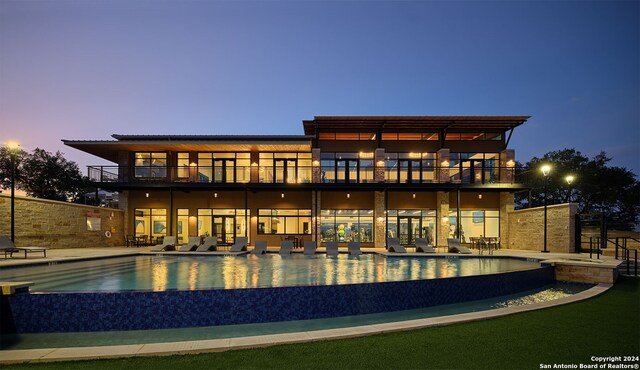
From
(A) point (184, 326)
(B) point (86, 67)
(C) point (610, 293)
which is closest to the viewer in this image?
(A) point (184, 326)

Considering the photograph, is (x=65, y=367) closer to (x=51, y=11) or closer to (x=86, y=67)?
(x=51, y=11)

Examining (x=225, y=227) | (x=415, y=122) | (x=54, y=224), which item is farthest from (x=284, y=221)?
(x=54, y=224)

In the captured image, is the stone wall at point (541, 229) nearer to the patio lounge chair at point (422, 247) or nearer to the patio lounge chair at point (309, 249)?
the patio lounge chair at point (422, 247)

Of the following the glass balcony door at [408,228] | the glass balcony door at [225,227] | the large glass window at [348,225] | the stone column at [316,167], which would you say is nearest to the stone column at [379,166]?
the large glass window at [348,225]

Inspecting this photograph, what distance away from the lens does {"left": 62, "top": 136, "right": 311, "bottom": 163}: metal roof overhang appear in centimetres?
2111

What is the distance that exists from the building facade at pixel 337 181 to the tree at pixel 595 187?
1452 cm

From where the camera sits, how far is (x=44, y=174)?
122 feet

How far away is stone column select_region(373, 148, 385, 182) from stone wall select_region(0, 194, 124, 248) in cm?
1548

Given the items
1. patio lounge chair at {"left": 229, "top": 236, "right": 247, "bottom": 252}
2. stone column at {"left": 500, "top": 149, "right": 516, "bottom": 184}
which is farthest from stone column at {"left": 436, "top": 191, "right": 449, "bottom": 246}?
patio lounge chair at {"left": 229, "top": 236, "right": 247, "bottom": 252}

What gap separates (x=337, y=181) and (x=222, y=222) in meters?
7.58

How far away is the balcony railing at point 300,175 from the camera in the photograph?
21703mm

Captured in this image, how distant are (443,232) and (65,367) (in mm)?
20676

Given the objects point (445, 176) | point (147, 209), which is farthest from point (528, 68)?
point (147, 209)

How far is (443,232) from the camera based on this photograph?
2205 cm
